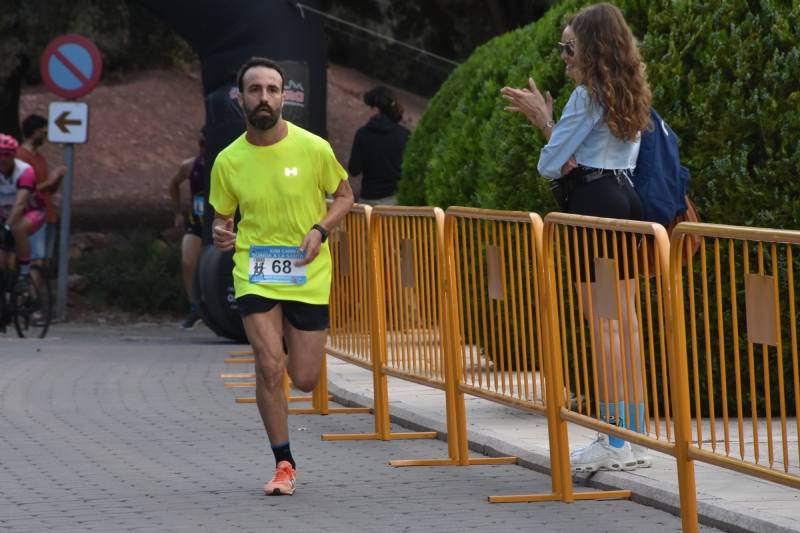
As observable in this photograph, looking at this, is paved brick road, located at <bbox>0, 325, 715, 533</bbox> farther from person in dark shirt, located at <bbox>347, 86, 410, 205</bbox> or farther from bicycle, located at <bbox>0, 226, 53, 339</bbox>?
bicycle, located at <bbox>0, 226, 53, 339</bbox>


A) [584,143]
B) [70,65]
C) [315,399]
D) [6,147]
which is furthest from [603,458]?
[70,65]

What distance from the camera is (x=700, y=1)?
10008mm

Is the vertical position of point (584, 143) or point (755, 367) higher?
point (584, 143)

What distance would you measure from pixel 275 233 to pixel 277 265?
140 millimetres

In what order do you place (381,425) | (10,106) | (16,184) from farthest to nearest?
(10,106) < (16,184) < (381,425)

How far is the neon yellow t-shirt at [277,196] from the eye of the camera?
336 inches

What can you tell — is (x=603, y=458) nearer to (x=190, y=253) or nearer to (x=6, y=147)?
(x=190, y=253)

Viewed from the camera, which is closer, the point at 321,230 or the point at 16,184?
the point at 321,230

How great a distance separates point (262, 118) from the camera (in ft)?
27.8

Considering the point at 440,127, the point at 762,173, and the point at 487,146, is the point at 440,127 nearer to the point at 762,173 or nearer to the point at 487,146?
the point at 487,146

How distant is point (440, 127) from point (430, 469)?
738cm

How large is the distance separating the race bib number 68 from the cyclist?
10.5 meters

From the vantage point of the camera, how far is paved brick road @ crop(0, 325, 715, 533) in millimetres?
7582

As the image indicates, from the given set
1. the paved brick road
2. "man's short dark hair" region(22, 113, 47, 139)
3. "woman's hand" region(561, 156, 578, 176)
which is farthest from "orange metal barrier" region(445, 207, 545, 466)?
"man's short dark hair" region(22, 113, 47, 139)
